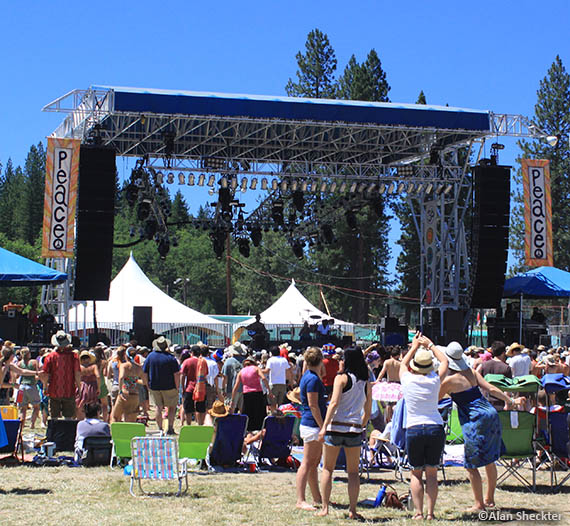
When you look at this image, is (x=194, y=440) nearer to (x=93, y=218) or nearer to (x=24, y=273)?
(x=93, y=218)

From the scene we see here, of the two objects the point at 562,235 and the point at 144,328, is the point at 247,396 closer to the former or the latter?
the point at 144,328

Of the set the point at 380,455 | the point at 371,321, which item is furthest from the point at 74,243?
the point at 371,321

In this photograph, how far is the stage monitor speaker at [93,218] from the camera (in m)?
19.5

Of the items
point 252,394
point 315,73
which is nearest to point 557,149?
point 315,73

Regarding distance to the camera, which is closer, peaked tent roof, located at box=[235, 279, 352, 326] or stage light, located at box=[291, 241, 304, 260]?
stage light, located at box=[291, 241, 304, 260]

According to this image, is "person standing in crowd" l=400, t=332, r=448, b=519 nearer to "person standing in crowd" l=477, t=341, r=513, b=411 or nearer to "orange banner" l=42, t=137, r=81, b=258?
"person standing in crowd" l=477, t=341, r=513, b=411

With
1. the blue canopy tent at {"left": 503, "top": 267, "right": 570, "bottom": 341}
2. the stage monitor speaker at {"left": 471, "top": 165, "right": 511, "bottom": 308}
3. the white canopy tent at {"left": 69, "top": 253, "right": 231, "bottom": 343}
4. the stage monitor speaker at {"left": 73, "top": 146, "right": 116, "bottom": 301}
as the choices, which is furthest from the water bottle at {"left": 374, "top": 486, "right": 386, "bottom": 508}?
the white canopy tent at {"left": 69, "top": 253, "right": 231, "bottom": 343}

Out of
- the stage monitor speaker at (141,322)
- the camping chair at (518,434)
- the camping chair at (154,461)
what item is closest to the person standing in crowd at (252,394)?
the camping chair at (154,461)

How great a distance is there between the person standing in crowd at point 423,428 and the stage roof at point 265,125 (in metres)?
14.5

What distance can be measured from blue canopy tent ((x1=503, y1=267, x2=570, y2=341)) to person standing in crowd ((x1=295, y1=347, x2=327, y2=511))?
17.8 meters

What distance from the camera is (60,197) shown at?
19.6 m

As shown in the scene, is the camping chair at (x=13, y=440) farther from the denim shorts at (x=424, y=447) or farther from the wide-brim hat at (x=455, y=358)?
the wide-brim hat at (x=455, y=358)

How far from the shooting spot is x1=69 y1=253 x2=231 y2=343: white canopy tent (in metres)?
28.8

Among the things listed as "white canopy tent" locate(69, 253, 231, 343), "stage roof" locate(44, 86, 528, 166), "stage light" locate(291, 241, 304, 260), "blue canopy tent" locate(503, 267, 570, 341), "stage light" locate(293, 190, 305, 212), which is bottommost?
"white canopy tent" locate(69, 253, 231, 343)
